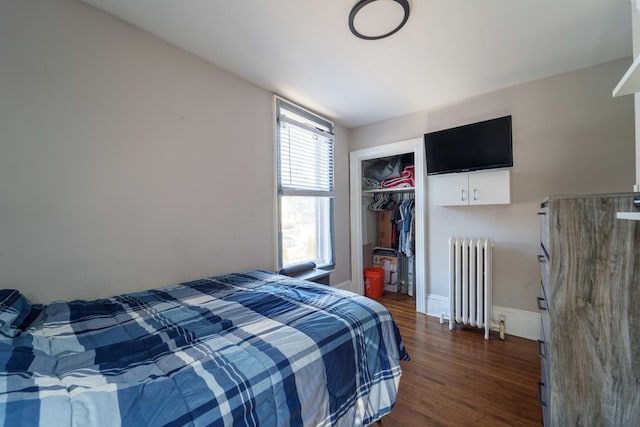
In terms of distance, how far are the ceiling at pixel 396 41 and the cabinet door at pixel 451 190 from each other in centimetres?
87

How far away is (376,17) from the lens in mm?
1488

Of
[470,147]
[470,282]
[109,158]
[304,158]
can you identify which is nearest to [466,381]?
[470,282]

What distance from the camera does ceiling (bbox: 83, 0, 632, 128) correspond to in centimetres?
144

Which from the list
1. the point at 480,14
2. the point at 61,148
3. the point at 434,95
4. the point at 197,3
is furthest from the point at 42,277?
the point at 434,95

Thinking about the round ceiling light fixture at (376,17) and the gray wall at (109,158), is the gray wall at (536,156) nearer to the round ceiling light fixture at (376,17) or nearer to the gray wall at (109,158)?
the round ceiling light fixture at (376,17)

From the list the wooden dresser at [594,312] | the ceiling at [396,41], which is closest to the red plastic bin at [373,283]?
the ceiling at [396,41]

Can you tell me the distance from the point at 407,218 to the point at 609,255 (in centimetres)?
251

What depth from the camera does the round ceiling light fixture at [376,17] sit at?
4.55ft

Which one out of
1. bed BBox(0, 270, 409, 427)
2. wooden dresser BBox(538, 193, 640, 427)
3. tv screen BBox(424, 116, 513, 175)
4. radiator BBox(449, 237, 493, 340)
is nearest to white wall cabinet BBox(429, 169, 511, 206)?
tv screen BBox(424, 116, 513, 175)

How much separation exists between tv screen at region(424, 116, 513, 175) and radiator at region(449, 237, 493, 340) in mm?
754

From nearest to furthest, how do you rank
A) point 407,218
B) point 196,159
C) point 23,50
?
1. point 23,50
2. point 196,159
3. point 407,218

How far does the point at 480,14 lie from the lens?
148cm

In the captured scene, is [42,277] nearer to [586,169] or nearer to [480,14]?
[480,14]

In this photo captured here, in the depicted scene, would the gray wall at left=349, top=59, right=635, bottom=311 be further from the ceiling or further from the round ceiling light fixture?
the round ceiling light fixture
